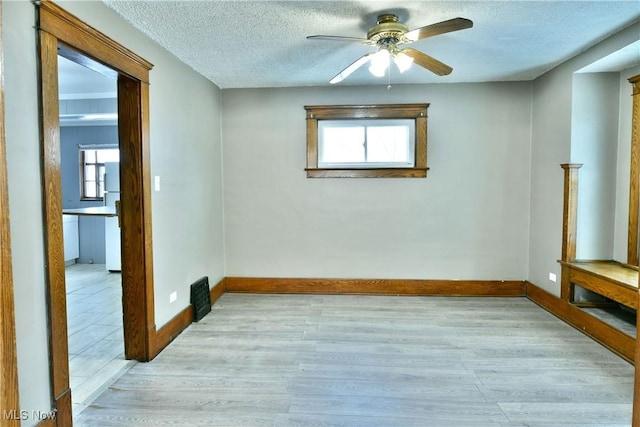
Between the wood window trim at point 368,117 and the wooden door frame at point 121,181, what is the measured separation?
1991mm

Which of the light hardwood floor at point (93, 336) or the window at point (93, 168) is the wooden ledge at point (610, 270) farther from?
the window at point (93, 168)

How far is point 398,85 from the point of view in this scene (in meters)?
4.24

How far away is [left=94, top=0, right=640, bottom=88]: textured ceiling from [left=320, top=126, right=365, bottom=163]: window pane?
712 mm

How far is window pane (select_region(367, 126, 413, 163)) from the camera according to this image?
4.32 meters

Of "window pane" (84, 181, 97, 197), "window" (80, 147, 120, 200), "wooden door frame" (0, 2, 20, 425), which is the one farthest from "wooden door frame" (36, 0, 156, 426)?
"window pane" (84, 181, 97, 197)

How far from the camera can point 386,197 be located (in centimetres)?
434

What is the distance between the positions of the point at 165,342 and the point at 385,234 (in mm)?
2612

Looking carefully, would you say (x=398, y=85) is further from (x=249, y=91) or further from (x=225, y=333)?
(x=225, y=333)

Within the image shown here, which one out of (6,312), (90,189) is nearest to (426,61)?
(6,312)

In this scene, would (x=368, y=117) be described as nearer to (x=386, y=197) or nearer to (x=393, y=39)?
(x=386, y=197)

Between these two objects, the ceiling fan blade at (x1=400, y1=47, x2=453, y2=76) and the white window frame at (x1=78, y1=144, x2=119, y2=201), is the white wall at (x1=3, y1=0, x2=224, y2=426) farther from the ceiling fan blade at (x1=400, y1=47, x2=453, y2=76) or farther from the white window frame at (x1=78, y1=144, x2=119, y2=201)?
the white window frame at (x1=78, y1=144, x2=119, y2=201)

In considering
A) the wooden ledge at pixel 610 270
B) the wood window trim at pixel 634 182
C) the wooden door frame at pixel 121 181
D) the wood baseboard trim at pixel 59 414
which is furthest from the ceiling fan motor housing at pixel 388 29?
the wood baseboard trim at pixel 59 414

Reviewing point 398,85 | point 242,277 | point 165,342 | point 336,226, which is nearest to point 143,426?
point 165,342

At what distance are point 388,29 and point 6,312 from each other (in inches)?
102
